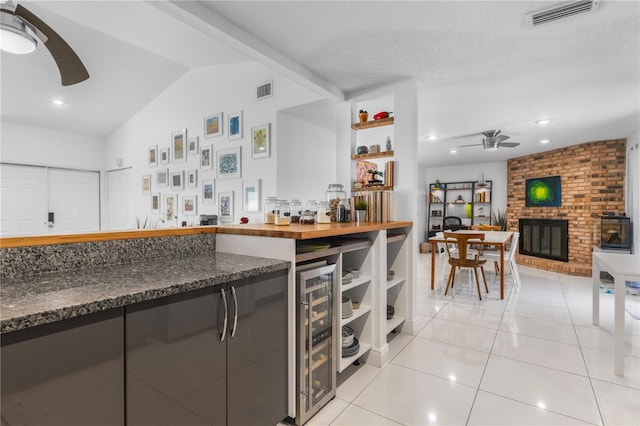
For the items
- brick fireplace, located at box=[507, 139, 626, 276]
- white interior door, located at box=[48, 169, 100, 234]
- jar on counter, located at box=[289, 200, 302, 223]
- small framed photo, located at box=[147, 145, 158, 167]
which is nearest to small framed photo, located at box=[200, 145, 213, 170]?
small framed photo, located at box=[147, 145, 158, 167]

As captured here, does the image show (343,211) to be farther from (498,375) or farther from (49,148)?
(49,148)

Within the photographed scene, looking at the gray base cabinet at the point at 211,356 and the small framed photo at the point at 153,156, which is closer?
the gray base cabinet at the point at 211,356

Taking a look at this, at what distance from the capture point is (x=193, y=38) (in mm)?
3744

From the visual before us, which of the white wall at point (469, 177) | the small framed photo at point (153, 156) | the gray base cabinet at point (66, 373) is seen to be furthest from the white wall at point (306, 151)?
the white wall at point (469, 177)

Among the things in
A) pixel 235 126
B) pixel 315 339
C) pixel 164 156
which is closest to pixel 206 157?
pixel 235 126

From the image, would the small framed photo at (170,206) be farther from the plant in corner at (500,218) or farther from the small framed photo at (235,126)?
the plant in corner at (500,218)

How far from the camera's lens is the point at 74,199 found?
6.28 meters

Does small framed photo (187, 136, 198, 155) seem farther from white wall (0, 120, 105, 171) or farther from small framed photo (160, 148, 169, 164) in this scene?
white wall (0, 120, 105, 171)

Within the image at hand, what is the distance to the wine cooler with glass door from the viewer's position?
5.42 feet

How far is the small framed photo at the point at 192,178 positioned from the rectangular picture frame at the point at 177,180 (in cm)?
17

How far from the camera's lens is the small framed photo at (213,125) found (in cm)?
439

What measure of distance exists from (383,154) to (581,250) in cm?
516

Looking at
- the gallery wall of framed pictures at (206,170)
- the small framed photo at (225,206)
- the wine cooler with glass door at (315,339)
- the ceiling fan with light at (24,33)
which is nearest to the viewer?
the wine cooler with glass door at (315,339)

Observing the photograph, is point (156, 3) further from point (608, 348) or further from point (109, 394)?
point (608, 348)
